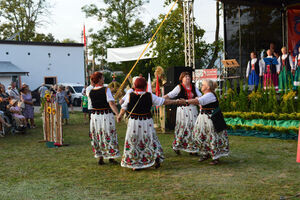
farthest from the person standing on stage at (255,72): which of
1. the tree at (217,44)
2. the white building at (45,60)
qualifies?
the white building at (45,60)

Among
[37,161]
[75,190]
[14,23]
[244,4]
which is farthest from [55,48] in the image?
[75,190]

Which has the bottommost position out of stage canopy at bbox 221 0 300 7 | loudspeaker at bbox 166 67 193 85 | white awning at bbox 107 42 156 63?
loudspeaker at bbox 166 67 193 85

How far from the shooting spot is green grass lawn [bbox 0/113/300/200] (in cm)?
475

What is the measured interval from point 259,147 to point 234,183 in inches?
123

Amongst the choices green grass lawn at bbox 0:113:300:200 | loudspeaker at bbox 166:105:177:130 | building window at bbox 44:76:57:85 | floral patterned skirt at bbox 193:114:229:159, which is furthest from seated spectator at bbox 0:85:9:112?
building window at bbox 44:76:57:85

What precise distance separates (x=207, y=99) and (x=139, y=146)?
1.42 m

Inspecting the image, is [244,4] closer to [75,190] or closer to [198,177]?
[198,177]

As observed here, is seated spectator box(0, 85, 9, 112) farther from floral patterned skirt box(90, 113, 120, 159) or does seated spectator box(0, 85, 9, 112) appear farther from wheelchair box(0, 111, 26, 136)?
floral patterned skirt box(90, 113, 120, 159)

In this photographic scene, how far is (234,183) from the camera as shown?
5.11 m

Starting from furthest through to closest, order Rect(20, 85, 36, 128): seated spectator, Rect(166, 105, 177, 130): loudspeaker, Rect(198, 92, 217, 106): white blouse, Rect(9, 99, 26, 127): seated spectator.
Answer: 1. Rect(20, 85, 36, 128): seated spectator
2. Rect(9, 99, 26, 127): seated spectator
3. Rect(166, 105, 177, 130): loudspeaker
4. Rect(198, 92, 217, 106): white blouse

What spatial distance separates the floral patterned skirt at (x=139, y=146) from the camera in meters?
6.02

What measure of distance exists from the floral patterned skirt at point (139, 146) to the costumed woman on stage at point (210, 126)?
37.5 inches

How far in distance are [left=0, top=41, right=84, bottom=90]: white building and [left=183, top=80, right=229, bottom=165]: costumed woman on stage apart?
83.4 feet

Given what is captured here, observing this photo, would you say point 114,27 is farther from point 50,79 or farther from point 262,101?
point 262,101
